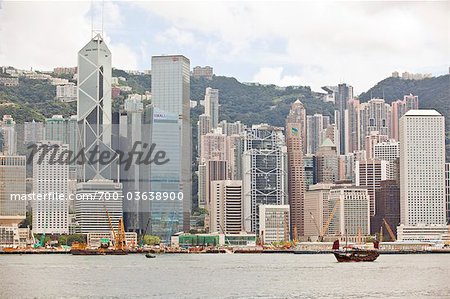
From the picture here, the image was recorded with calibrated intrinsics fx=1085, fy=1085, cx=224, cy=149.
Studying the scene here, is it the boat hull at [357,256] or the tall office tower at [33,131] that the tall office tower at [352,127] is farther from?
the boat hull at [357,256]

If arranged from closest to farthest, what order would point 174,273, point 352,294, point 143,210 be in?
point 352,294, point 174,273, point 143,210

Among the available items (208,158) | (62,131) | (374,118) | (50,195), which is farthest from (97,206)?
(374,118)

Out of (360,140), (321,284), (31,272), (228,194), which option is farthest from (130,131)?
(321,284)

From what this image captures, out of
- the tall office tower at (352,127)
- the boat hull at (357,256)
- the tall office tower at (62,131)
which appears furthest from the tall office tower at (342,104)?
the boat hull at (357,256)

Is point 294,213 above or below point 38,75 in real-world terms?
below

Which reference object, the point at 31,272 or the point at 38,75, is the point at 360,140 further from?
the point at 31,272

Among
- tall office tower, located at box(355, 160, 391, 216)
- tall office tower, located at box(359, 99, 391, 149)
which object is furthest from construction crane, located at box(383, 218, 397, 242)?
tall office tower, located at box(359, 99, 391, 149)
